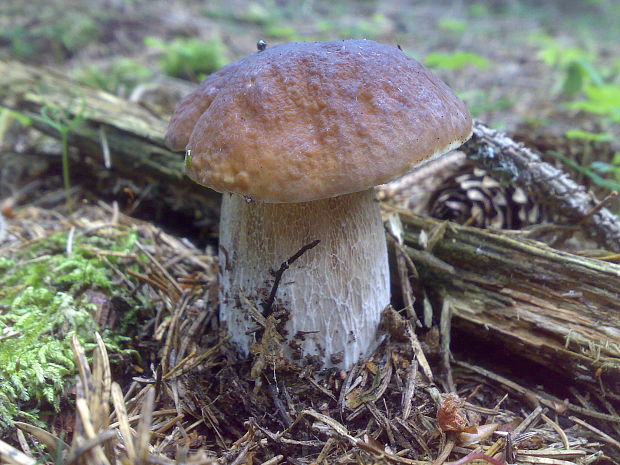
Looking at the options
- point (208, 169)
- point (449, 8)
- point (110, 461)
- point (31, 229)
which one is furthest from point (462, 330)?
point (449, 8)

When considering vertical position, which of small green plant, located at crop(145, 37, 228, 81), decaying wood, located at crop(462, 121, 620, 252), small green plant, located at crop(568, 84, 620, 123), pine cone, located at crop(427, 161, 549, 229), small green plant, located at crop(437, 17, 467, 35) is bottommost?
pine cone, located at crop(427, 161, 549, 229)

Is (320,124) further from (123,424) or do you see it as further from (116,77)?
(116,77)

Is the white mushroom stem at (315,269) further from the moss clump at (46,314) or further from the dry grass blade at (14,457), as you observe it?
the dry grass blade at (14,457)

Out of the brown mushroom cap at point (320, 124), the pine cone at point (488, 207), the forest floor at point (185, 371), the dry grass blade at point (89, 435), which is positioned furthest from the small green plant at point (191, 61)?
the dry grass blade at point (89, 435)

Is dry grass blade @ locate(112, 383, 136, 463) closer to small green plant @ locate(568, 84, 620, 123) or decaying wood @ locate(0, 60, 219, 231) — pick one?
decaying wood @ locate(0, 60, 219, 231)

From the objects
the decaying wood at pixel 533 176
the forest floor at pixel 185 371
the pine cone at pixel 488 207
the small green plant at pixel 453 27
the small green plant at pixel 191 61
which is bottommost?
the forest floor at pixel 185 371

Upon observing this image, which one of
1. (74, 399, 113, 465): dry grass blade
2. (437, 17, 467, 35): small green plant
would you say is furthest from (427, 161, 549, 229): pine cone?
(437, 17, 467, 35): small green plant

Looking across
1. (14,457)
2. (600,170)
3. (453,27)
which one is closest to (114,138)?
(14,457)
